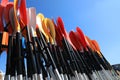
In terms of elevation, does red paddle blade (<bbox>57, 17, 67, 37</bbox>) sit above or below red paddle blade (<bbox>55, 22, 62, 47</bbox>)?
above

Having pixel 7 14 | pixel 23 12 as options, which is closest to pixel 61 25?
pixel 23 12

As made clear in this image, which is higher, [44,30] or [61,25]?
[61,25]

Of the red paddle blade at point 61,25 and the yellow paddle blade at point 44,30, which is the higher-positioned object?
the red paddle blade at point 61,25

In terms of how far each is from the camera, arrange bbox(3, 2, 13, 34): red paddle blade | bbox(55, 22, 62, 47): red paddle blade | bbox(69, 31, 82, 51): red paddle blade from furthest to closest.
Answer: bbox(69, 31, 82, 51): red paddle blade → bbox(55, 22, 62, 47): red paddle blade → bbox(3, 2, 13, 34): red paddle blade

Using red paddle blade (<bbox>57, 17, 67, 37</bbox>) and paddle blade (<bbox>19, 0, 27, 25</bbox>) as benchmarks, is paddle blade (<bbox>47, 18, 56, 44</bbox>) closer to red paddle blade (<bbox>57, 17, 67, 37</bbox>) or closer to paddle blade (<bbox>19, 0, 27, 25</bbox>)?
red paddle blade (<bbox>57, 17, 67, 37</bbox>)

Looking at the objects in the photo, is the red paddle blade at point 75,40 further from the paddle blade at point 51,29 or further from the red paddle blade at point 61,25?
the paddle blade at point 51,29

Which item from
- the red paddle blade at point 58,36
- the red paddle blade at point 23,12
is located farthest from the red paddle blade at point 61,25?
the red paddle blade at point 23,12

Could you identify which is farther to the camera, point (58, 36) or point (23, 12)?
point (58, 36)

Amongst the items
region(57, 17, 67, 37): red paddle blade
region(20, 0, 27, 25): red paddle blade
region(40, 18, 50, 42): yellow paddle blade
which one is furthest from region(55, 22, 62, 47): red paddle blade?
region(20, 0, 27, 25): red paddle blade

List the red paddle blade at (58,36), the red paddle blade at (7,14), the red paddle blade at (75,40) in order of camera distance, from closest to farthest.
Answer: the red paddle blade at (7,14) → the red paddle blade at (58,36) → the red paddle blade at (75,40)

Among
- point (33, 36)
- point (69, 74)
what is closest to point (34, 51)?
point (33, 36)

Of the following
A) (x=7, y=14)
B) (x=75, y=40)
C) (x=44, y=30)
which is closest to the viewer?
(x=7, y=14)

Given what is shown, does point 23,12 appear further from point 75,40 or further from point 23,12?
point 75,40

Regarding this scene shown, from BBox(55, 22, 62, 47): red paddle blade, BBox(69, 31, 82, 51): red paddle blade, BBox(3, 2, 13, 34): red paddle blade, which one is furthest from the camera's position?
BBox(69, 31, 82, 51): red paddle blade
